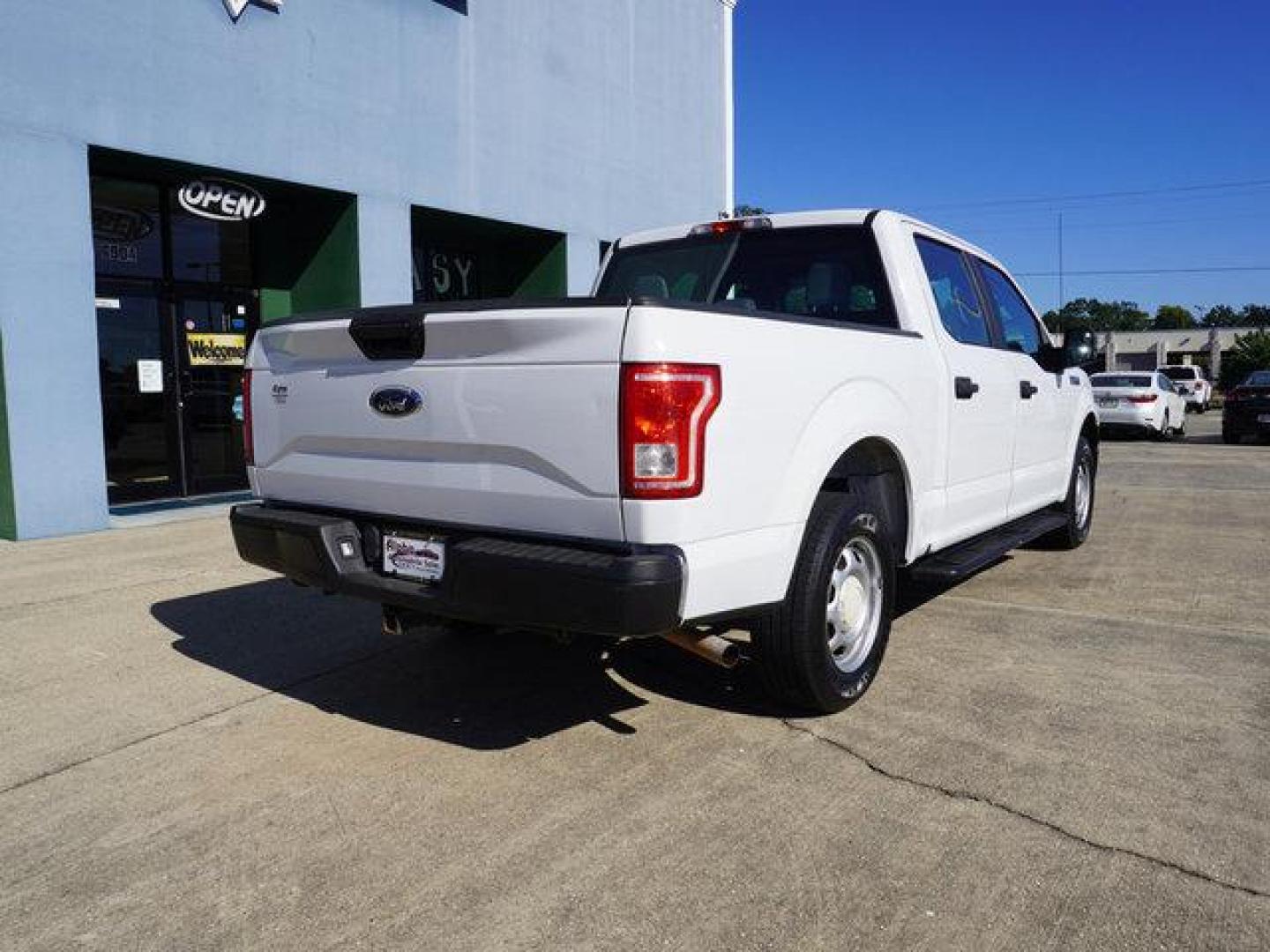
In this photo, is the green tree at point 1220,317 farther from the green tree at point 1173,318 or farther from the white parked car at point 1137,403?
the white parked car at point 1137,403

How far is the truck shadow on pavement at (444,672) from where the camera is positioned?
400 centimetres

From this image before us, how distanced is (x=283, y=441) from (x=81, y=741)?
4.49 feet

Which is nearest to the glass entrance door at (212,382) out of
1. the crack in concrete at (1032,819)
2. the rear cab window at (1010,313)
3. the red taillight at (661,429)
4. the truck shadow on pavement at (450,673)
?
the truck shadow on pavement at (450,673)

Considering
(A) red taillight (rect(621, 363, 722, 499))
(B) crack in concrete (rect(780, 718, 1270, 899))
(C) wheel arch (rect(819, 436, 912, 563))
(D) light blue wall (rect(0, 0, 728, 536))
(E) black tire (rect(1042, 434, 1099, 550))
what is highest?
(D) light blue wall (rect(0, 0, 728, 536))

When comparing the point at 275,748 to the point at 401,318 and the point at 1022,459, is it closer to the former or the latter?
the point at 401,318

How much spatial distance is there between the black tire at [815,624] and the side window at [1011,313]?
2.42 meters

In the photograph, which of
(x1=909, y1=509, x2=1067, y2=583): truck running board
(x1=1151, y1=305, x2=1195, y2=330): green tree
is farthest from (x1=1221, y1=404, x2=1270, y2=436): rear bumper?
(x1=1151, y1=305, x2=1195, y2=330): green tree

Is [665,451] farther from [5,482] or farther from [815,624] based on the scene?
[5,482]

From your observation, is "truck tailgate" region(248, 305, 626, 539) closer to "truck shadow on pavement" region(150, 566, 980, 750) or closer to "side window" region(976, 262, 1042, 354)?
"truck shadow on pavement" region(150, 566, 980, 750)

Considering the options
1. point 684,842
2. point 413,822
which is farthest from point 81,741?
point 684,842

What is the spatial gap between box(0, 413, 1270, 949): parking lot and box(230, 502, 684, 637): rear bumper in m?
0.63

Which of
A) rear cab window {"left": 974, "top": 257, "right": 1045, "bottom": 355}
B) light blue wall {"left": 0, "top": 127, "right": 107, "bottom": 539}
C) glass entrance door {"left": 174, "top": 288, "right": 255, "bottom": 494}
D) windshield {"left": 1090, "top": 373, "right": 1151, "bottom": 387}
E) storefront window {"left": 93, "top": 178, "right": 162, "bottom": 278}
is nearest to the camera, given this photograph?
rear cab window {"left": 974, "top": 257, "right": 1045, "bottom": 355}

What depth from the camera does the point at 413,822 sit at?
311 cm

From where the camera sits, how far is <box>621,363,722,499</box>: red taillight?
2902 mm
